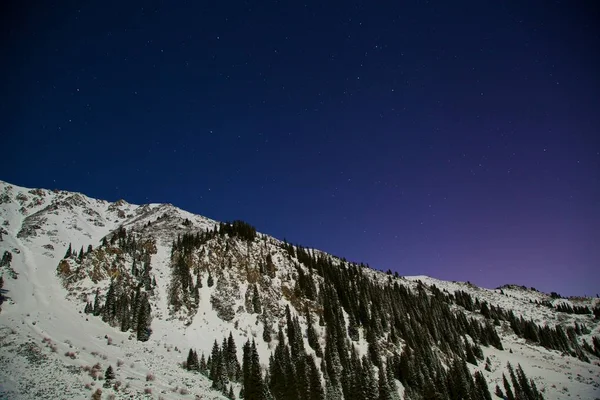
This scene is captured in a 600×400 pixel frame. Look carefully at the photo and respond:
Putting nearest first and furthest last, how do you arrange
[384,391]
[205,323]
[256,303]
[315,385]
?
[384,391] → [315,385] → [205,323] → [256,303]

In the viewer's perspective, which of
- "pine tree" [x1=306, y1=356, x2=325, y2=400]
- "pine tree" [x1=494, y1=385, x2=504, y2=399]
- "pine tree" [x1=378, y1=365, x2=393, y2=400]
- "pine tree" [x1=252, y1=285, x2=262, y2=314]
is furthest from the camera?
"pine tree" [x1=252, y1=285, x2=262, y2=314]

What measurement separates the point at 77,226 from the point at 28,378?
145407 mm

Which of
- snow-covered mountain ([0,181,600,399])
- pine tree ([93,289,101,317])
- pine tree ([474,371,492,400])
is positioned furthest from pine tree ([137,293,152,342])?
pine tree ([474,371,492,400])

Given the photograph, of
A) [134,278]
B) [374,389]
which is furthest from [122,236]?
[374,389]

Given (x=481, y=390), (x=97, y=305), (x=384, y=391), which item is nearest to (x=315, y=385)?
(x=384, y=391)

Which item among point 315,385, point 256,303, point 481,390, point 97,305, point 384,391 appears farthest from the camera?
point 256,303

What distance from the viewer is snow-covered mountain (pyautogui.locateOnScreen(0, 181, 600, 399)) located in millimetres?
51594

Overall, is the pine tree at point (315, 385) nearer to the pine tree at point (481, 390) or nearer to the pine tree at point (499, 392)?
the pine tree at point (481, 390)

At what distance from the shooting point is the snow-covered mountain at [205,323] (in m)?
51.6

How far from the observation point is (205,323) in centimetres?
9006

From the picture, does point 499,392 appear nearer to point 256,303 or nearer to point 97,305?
point 256,303

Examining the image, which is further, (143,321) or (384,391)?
(143,321)

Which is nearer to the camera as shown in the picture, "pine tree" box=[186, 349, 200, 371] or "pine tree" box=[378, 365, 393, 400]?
"pine tree" box=[378, 365, 393, 400]

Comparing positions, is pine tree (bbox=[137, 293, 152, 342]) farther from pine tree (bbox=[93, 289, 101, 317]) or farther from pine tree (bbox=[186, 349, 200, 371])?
pine tree (bbox=[186, 349, 200, 371])
